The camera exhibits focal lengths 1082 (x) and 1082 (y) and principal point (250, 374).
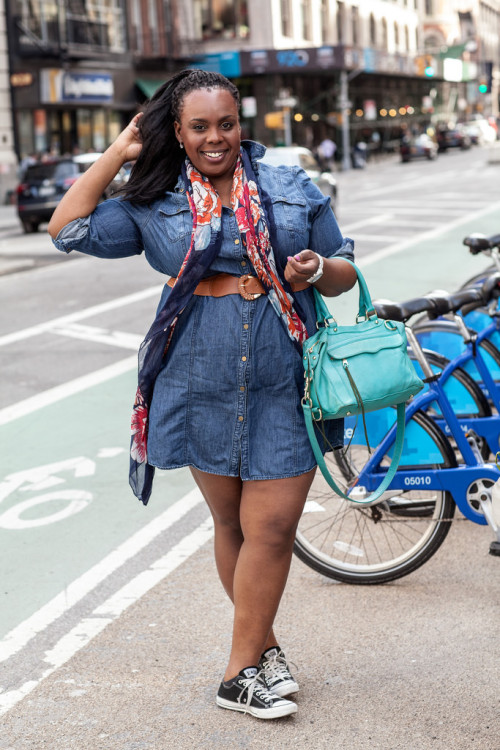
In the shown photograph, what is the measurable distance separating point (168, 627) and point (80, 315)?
8646 millimetres

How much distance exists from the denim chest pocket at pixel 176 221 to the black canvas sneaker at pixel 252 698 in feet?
4.54

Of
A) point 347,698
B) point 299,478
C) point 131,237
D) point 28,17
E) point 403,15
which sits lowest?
point 347,698

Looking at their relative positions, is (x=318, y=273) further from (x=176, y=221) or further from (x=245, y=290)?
(x=176, y=221)

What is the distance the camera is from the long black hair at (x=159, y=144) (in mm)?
3268

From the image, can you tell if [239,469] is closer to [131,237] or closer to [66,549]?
[131,237]

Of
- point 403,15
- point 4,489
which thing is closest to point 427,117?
point 403,15

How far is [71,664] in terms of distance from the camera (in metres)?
3.84

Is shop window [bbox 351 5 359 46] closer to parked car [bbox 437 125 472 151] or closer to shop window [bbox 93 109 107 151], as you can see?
parked car [bbox 437 125 472 151]

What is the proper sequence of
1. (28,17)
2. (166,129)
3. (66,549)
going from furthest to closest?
1. (28,17)
2. (66,549)
3. (166,129)

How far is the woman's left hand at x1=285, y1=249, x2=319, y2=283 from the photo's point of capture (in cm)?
307

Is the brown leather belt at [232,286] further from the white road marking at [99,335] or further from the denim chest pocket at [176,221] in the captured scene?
the white road marking at [99,335]

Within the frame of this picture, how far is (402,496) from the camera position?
4.49m

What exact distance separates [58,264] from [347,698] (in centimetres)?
1536

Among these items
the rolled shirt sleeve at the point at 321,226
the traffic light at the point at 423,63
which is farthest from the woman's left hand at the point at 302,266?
the traffic light at the point at 423,63
